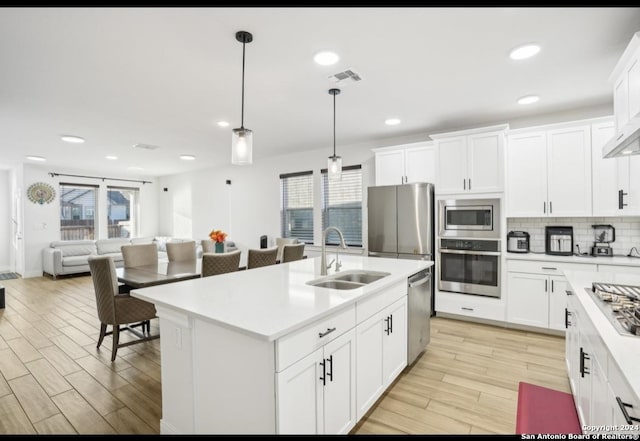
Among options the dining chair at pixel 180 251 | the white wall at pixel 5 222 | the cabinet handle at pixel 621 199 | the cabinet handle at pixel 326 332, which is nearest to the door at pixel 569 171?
the cabinet handle at pixel 621 199

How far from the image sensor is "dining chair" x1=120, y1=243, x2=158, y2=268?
4055 mm

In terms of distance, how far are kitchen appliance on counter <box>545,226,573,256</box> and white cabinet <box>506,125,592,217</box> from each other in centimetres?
28

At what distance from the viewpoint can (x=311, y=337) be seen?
152 centimetres

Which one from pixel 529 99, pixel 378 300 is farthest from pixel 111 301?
pixel 529 99

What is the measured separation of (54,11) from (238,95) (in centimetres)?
156

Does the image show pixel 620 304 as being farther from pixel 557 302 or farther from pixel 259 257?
pixel 259 257

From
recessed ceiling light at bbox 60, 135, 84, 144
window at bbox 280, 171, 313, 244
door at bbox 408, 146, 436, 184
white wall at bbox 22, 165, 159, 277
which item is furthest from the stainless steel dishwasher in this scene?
white wall at bbox 22, 165, 159, 277

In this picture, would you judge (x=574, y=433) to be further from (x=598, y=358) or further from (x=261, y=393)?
(x=261, y=393)

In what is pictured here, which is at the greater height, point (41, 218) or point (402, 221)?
point (41, 218)

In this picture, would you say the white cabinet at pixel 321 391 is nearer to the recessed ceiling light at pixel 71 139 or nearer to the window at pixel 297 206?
the window at pixel 297 206

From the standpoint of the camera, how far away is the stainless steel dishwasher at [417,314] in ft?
8.93

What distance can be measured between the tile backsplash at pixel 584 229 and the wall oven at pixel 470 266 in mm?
609

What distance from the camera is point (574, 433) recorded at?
191cm

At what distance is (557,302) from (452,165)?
6.46ft
